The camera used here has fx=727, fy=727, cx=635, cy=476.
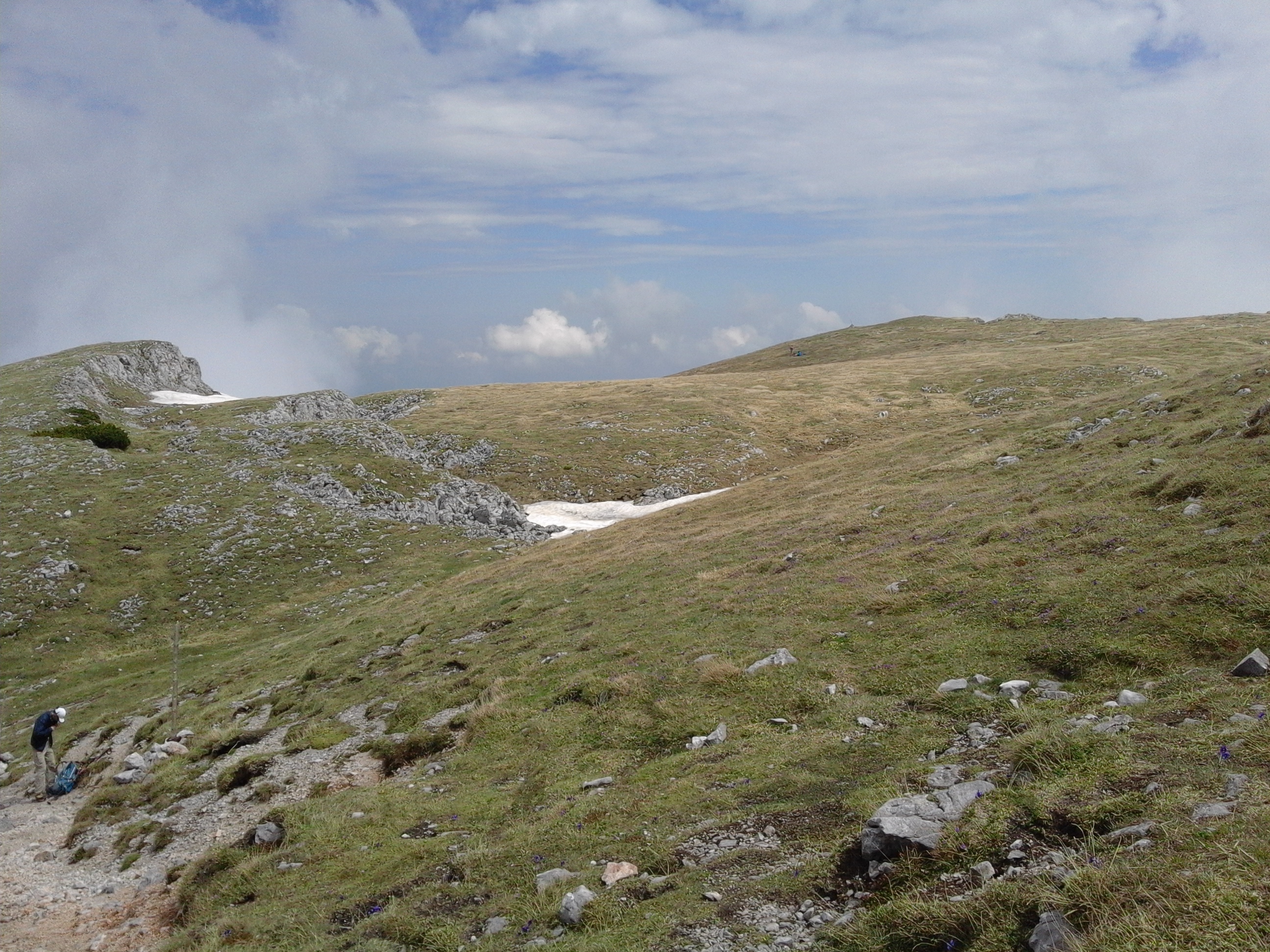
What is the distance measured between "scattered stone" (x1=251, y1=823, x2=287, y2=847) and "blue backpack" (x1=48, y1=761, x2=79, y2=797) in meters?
15.2

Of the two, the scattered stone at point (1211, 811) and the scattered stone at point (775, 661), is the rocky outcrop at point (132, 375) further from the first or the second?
the scattered stone at point (1211, 811)

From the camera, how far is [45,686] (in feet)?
129

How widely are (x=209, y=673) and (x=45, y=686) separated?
1087cm

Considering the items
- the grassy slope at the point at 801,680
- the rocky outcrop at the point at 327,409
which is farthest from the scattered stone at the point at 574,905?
the rocky outcrop at the point at 327,409

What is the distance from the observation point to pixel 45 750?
26641 millimetres

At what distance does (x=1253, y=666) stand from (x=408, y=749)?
65.4 feet

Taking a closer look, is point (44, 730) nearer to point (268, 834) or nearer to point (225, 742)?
point (225, 742)

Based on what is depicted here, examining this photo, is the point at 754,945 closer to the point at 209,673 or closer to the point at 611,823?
the point at 611,823

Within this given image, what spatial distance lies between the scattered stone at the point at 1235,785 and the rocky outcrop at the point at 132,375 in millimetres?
100051

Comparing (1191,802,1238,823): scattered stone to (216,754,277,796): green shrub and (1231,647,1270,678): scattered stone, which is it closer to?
(1231,647,1270,678): scattered stone

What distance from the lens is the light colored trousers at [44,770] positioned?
26438mm

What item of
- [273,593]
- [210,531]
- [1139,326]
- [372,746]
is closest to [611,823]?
[372,746]

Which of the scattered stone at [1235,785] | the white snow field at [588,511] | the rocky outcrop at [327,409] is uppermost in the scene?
the rocky outcrop at [327,409]

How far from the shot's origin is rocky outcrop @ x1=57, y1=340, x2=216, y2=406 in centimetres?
8762
